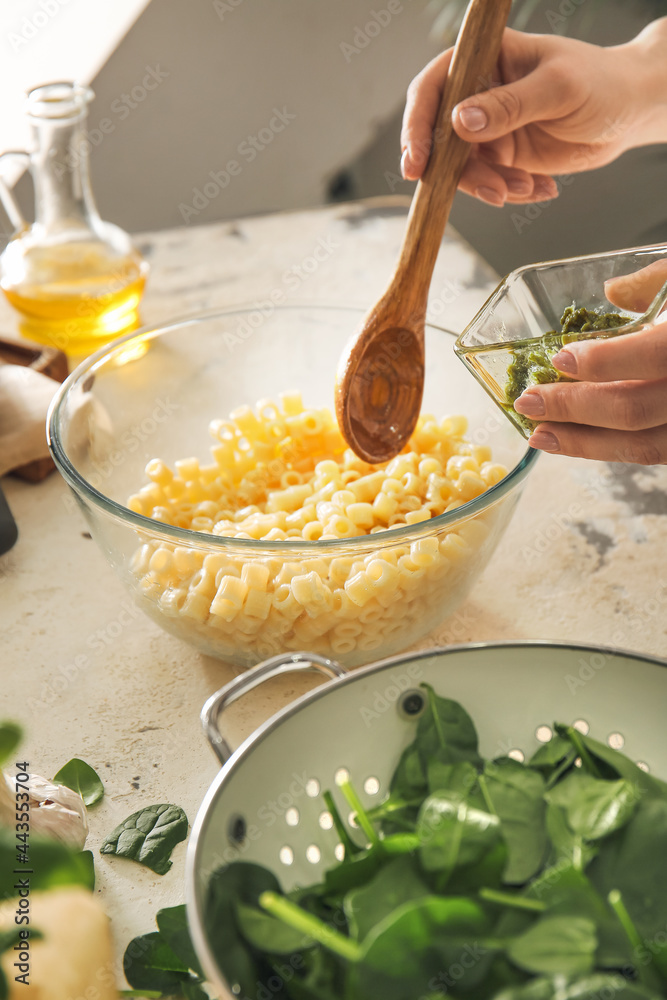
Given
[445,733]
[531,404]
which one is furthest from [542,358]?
[445,733]

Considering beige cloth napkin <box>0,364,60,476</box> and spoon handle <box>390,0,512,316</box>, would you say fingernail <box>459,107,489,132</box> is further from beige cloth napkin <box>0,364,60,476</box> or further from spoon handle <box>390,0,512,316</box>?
beige cloth napkin <box>0,364,60,476</box>

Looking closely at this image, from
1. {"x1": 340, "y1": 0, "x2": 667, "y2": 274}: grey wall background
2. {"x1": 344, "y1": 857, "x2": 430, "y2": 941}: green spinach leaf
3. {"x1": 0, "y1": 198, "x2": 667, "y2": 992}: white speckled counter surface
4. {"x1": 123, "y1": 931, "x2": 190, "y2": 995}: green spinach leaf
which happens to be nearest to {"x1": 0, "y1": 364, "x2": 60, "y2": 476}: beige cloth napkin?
{"x1": 0, "y1": 198, "x2": 667, "y2": 992}: white speckled counter surface

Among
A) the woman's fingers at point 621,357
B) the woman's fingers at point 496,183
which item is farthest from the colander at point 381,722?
the woman's fingers at point 496,183

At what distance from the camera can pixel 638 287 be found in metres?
0.70

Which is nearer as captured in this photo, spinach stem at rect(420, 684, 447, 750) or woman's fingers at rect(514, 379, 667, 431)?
spinach stem at rect(420, 684, 447, 750)

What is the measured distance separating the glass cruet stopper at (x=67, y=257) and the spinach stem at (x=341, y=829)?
0.92 meters

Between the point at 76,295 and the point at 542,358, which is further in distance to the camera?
the point at 76,295

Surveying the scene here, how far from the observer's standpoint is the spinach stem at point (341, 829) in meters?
0.46

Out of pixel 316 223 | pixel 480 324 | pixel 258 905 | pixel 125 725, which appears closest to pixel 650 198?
pixel 316 223

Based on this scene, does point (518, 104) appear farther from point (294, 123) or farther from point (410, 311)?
point (294, 123)

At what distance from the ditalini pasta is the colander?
134 millimetres

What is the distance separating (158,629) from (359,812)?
1.33 feet

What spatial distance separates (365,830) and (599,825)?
117 mm

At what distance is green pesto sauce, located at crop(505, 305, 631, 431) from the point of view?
2.12 ft
